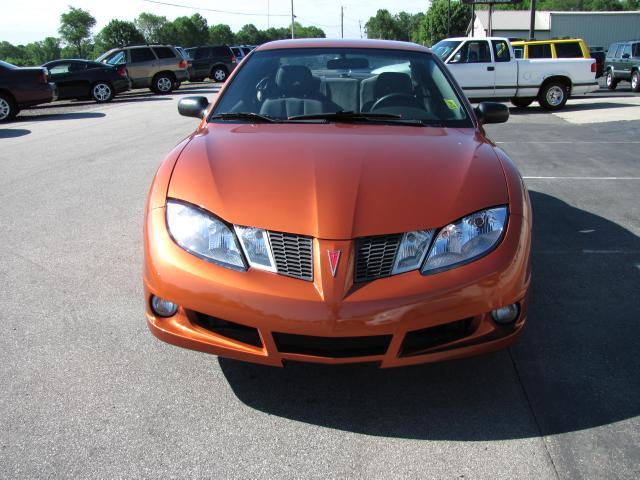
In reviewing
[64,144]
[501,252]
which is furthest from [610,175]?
[64,144]

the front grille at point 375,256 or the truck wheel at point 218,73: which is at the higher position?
the front grille at point 375,256

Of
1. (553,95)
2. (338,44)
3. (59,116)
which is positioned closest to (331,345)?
(338,44)

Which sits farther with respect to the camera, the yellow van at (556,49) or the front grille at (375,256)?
the yellow van at (556,49)

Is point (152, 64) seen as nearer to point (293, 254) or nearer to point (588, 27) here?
point (293, 254)

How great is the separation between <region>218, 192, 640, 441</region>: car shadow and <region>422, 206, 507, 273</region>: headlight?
675mm

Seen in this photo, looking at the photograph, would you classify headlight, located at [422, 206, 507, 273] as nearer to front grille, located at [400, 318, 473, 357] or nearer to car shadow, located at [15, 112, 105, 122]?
front grille, located at [400, 318, 473, 357]

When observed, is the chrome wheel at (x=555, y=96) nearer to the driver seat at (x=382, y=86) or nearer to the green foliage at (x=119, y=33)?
the driver seat at (x=382, y=86)

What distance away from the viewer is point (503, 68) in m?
15.5

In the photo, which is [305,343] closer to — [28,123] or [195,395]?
[195,395]

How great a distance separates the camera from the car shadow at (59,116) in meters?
14.7

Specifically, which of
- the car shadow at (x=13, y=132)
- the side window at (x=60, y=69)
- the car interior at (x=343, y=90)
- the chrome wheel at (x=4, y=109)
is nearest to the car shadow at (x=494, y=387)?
the car interior at (x=343, y=90)

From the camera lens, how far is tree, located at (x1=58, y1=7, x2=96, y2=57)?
118 m

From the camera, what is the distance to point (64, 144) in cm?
1035

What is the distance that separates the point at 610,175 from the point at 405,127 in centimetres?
511
